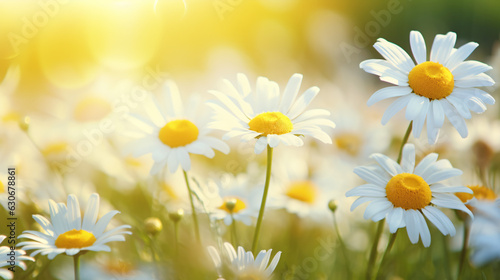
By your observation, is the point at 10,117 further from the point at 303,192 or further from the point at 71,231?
the point at 303,192

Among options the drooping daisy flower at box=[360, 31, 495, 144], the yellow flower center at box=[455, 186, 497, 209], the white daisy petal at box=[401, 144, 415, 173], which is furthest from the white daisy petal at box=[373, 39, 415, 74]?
the yellow flower center at box=[455, 186, 497, 209]

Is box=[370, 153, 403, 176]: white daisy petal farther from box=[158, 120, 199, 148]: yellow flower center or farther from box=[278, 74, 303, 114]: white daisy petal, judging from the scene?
box=[158, 120, 199, 148]: yellow flower center

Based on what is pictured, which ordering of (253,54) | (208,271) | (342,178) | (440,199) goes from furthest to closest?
(253,54) → (342,178) → (208,271) → (440,199)

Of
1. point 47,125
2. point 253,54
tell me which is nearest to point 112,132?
point 47,125

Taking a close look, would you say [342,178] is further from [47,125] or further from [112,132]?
[47,125]

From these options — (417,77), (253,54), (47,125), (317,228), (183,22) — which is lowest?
(317,228)

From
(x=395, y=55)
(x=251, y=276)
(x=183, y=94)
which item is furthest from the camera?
(x=183, y=94)

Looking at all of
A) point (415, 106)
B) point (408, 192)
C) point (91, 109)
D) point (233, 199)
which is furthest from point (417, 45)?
point (91, 109)
